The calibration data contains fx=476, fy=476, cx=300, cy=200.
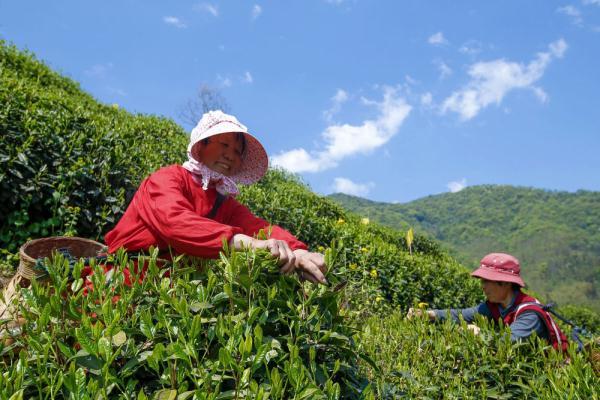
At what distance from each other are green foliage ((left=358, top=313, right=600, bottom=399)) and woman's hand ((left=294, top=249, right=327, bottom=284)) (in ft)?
2.24

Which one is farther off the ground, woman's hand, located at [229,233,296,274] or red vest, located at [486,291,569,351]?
woman's hand, located at [229,233,296,274]

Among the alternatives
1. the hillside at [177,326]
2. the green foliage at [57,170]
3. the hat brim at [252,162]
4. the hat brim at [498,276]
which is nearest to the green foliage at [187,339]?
the hillside at [177,326]

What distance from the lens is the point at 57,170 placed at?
14.9 ft

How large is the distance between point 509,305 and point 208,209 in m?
2.56

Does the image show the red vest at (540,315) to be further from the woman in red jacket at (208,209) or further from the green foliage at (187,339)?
the green foliage at (187,339)

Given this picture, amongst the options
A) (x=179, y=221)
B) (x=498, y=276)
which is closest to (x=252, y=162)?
(x=179, y=221)

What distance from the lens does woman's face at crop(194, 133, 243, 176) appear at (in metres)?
2.59

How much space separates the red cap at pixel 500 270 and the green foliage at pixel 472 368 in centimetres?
94

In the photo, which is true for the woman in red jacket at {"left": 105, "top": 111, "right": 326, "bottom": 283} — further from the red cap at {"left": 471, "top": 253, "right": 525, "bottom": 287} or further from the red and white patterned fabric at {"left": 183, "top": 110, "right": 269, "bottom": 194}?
the red cap at {"left": 471, "top": 253, "right": 525, "bottom": 287}

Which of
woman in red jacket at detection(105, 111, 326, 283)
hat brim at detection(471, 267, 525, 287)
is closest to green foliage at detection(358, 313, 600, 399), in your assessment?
woman in red jacket at detection(105, 111, 326, 283)

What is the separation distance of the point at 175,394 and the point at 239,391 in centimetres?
17

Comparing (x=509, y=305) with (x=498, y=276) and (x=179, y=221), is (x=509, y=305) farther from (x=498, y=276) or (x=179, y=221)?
(x=179, y=221)

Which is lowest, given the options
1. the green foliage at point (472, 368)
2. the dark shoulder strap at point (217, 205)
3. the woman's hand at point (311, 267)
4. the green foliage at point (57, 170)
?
the green foliage at point (472, 368)

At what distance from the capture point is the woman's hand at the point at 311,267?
1.67m
